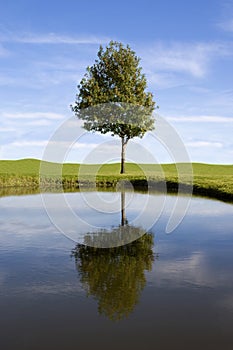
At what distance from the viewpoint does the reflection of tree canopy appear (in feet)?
36.7

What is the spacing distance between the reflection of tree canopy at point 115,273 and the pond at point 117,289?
0.03 metres

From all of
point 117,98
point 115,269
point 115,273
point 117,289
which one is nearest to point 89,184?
point 117,98

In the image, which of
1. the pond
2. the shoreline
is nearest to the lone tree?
the shoreline

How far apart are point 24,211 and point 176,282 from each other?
61.8ft

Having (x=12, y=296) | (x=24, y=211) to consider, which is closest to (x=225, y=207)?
(x=24, y=211)

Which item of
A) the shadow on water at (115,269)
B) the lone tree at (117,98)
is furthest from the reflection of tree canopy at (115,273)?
the lone tree at (117,98)

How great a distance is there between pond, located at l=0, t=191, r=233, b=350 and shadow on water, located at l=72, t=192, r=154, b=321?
3cm

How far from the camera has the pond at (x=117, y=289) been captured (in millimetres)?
9234

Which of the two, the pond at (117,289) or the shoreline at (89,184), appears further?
the shoreline at (89,184)

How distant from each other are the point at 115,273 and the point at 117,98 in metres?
54.0

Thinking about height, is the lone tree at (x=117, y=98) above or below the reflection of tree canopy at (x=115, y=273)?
above

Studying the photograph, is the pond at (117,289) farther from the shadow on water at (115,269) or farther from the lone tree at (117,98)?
the lone tree at (117,98)

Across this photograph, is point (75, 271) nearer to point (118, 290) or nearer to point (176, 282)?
point (118, 290)

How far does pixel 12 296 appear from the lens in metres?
11.7
